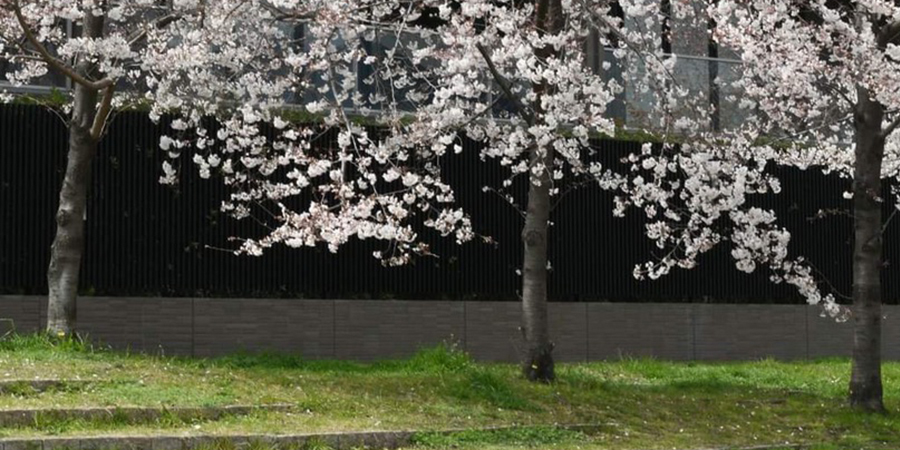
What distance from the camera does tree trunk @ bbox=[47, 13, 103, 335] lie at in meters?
15.2

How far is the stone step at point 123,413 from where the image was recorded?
35.8ft

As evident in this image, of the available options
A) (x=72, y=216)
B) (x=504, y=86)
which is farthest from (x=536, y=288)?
(x=72, y=216)

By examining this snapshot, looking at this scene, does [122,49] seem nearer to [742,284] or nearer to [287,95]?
[287,95]

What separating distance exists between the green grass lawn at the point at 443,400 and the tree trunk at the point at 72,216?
0.60 meters

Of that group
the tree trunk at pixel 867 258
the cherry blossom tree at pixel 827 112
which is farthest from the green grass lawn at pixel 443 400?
the cherry blossom tree at pixel 827 112

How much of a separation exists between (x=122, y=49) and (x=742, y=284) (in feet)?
37.3

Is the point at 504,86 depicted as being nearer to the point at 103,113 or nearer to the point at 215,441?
the point at 103,113

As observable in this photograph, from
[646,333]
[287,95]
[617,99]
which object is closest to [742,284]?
[646,333]

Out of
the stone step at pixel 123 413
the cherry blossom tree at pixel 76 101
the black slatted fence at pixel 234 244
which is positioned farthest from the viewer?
the black slatted fence at pixel 234 244

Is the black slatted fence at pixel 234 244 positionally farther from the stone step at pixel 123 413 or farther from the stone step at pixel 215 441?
the stone step at pixel 215 441

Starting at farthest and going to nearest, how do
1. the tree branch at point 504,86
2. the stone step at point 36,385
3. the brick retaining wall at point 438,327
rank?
the brick retaining wall at point 438,327 → the tree branch at point 504,86 → the stone step at point 36,385

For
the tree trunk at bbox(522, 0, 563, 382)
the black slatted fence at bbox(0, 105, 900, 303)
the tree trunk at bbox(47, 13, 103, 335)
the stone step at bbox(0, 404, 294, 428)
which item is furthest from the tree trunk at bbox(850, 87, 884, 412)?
the tree trunk at bbox(47, 13, 103, 335)

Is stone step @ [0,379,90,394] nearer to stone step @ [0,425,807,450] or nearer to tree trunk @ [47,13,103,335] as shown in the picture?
stone step @ [0,425,807,450]

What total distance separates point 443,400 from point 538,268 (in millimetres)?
2407
